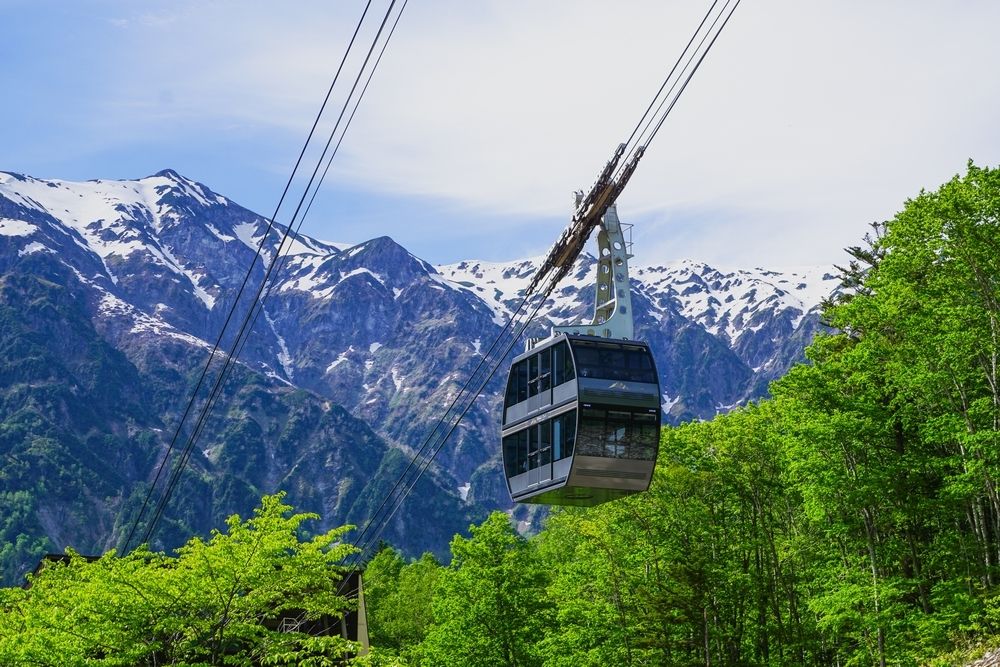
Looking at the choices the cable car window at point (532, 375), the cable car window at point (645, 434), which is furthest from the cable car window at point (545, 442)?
the cable car window at point (645, 434)

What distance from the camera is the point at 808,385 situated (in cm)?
4678

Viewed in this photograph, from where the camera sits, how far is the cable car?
3738 centimetres

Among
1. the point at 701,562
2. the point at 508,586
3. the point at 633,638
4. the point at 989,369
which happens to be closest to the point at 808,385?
the point at 989,369

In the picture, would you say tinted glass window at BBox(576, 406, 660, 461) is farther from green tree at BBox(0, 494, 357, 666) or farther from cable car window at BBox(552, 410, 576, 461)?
green tree at BBox(0, 494, 357, 666)

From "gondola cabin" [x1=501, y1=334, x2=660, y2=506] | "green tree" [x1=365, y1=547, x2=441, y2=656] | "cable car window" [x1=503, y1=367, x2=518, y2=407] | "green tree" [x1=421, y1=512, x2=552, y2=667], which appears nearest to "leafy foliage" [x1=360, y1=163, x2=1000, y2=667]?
"green tree" [x1=421, y1=512, x2=552, y2=667]

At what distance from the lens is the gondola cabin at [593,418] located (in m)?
37.3

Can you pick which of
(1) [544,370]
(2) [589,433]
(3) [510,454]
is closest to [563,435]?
(2) [589,433]

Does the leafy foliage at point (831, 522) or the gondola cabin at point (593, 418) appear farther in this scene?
the leafy foliage at point (831, 522)

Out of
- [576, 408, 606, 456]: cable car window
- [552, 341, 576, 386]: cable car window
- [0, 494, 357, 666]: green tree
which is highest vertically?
[552, 341, 576, 386]: cable car window

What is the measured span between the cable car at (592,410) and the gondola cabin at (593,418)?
1.2 inches

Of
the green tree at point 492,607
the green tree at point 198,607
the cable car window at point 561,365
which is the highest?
the cable car window at point 561,365

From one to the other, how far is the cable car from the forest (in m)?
7.56

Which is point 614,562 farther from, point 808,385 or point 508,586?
point 808,385

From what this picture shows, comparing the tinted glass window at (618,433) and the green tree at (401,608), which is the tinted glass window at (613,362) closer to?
the tinted glass window at (618,433)
